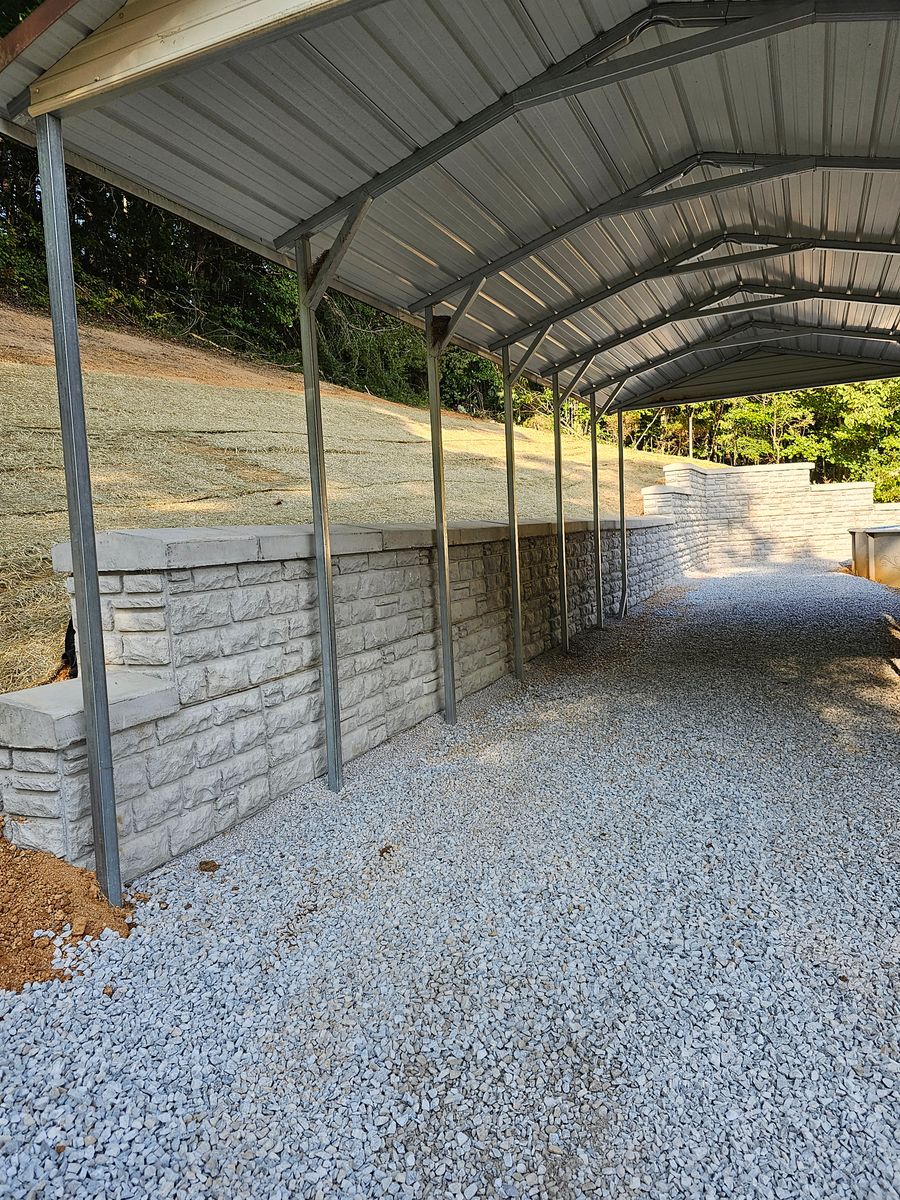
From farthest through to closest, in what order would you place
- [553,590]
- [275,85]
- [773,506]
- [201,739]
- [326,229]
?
1. [773,506]
2. [553,590]
3. [326,229]
4. [201,739]
5. [275,85]

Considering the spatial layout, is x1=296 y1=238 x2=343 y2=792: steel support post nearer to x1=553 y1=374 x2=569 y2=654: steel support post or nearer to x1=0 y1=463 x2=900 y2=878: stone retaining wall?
x1=0 y1=463 x2=900 y2=878: stone retaining wall

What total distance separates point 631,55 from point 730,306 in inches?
179

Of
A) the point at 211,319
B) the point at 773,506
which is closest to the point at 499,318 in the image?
the point at 211,319

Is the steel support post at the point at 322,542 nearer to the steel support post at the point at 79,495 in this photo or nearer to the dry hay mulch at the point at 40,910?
the steel support post at the point at 79,495

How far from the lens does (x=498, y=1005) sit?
7.80ft

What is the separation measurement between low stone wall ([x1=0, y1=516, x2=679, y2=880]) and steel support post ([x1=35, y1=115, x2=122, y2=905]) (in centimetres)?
12

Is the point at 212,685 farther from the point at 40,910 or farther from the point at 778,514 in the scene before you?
the point at 778,514

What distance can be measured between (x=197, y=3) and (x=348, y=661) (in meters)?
3.24

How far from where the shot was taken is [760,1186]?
5.65ft

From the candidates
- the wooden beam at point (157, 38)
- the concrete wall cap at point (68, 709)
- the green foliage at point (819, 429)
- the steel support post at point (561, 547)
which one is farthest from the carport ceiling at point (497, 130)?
the green foliage at point (819, 429)

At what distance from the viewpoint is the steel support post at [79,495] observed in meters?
2.64

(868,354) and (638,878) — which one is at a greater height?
(868,354)

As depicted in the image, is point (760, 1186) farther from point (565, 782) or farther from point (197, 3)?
point (197, 3)

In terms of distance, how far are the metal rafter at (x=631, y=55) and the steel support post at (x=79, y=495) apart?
64.4 inches
